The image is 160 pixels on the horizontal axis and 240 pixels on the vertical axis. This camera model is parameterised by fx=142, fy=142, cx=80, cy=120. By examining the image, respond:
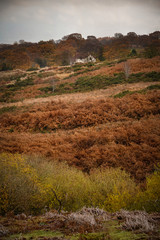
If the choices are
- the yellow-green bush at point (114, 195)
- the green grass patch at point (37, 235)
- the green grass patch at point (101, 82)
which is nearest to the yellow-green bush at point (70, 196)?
the yellow-green bush at point (114, 195)

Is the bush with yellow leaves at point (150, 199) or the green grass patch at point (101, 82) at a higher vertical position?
the green grass patch at point (101, 82)

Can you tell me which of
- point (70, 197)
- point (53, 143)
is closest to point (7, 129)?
point (53, 143)

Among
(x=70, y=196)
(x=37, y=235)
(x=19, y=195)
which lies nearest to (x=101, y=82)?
(x=70, y=196)

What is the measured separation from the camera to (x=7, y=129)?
15352mm

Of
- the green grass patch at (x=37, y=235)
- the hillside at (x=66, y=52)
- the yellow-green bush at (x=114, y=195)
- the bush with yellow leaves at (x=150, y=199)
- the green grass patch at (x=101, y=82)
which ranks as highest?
the hillside at (x=66, y=52)

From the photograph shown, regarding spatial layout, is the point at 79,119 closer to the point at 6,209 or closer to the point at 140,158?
the point at 140,158

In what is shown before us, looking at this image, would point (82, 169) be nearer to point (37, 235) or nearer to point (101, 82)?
point (37, 235)

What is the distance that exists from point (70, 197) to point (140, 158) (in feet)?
15.2

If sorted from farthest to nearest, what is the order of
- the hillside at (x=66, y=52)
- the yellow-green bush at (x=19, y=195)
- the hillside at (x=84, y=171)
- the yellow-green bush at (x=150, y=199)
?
the hillside at (x=66, y=52)
the yellow-green bush at (x=19, y=195)
the yellow-green bush at (x=150, y=199)
the hillside at (x=84, y=171)

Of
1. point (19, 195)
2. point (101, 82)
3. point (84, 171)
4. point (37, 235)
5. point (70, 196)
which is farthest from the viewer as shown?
point (101, 82)

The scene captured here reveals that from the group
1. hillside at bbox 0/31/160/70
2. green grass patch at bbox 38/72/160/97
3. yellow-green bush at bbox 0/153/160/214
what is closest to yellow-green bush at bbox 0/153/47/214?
yellow-green bush at bbox 0/153/160/214

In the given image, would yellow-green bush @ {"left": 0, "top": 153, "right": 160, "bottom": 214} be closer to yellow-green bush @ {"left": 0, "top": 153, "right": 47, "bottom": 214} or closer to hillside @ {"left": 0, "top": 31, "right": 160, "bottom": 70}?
yellow-green bush @ {"left": 0, "top": 153, "right": 47, "bottom": 214}

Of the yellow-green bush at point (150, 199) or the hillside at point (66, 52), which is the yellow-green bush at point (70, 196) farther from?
the hillside at point (66, 52)

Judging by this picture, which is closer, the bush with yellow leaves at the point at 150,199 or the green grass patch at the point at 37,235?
the green grass patch at the point at 37,235
